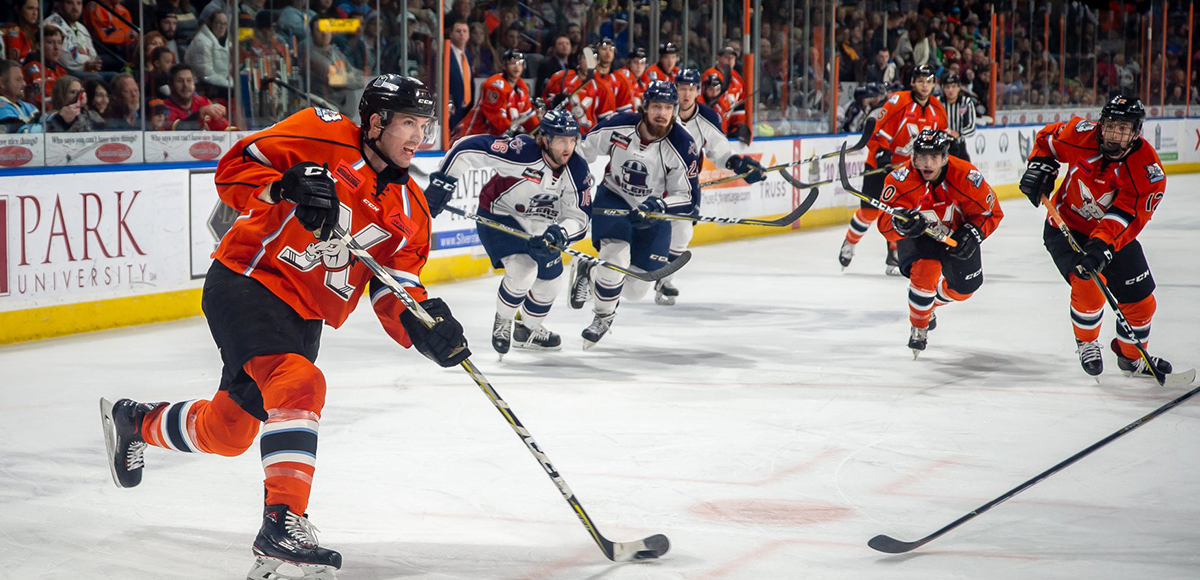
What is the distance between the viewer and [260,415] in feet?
8.35

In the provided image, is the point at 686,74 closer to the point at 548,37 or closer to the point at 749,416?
the point at 749,416

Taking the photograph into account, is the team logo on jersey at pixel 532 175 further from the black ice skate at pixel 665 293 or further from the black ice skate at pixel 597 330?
the black ice skate at pixel 665 293

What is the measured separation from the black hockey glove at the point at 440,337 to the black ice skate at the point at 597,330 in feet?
9.16

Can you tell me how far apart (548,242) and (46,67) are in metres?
2.52

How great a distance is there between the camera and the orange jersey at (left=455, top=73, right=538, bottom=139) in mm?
8156

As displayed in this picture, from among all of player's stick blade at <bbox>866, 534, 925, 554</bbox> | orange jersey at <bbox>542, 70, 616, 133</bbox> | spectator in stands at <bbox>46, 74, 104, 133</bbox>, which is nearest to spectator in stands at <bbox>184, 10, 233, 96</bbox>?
spectator in stands at <bbox>46, 74, 104, 133</bbox>

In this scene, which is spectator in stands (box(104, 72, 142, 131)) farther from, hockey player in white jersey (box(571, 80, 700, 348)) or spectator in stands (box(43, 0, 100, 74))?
hockey player in white jersey (box(571, 80, 700, 348))

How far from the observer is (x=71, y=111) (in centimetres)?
573

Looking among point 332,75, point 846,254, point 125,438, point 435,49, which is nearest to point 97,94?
point 332,75

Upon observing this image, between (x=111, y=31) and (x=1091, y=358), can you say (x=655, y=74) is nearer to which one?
(x=111, y=31)

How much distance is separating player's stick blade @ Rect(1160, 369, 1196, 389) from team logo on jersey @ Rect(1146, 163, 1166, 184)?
72cm

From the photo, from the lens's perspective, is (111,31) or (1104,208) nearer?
(1104,208)

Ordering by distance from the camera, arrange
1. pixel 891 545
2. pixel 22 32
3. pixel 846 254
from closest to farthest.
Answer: pixel 891 545, pixel 22 32, pixel 846 254

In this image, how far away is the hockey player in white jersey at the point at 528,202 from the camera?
5.06m
